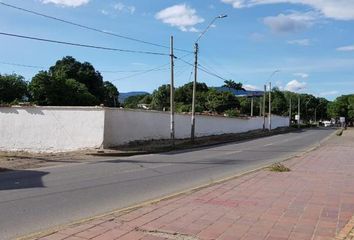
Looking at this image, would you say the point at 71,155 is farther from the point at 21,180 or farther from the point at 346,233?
the point at 346,233

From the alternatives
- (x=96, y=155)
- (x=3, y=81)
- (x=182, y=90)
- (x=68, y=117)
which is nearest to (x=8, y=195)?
(x=96, y=155)

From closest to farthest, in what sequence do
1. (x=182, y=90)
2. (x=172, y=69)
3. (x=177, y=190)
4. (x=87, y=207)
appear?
(x=87, y=207) < (x=177, y=190) < (x=172, y=69) < (x=182, y=90)

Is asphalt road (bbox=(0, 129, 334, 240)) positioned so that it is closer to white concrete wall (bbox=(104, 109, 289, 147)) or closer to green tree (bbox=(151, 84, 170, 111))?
white concrete wall (bbox=(104, 109, 289, 147))

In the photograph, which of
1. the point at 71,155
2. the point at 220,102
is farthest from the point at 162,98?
the point at 71,155

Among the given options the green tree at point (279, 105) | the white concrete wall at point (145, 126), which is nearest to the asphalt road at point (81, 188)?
the white concrete wall at point (145, 126)

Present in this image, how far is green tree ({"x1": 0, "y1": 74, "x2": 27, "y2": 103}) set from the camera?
→ 71312mm

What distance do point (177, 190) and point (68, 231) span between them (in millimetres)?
5517

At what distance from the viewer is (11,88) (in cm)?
7225

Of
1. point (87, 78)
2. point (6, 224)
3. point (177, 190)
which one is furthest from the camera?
point (87, 78)

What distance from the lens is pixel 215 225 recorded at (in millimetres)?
7590

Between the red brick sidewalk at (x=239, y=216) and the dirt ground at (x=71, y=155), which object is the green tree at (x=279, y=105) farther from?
the red brick sidewalk at (x=239, y=216)

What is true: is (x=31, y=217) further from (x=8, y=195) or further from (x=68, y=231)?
(x=8, y=195)

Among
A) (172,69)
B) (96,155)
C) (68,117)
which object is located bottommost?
(96,155)

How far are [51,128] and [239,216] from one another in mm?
23817
